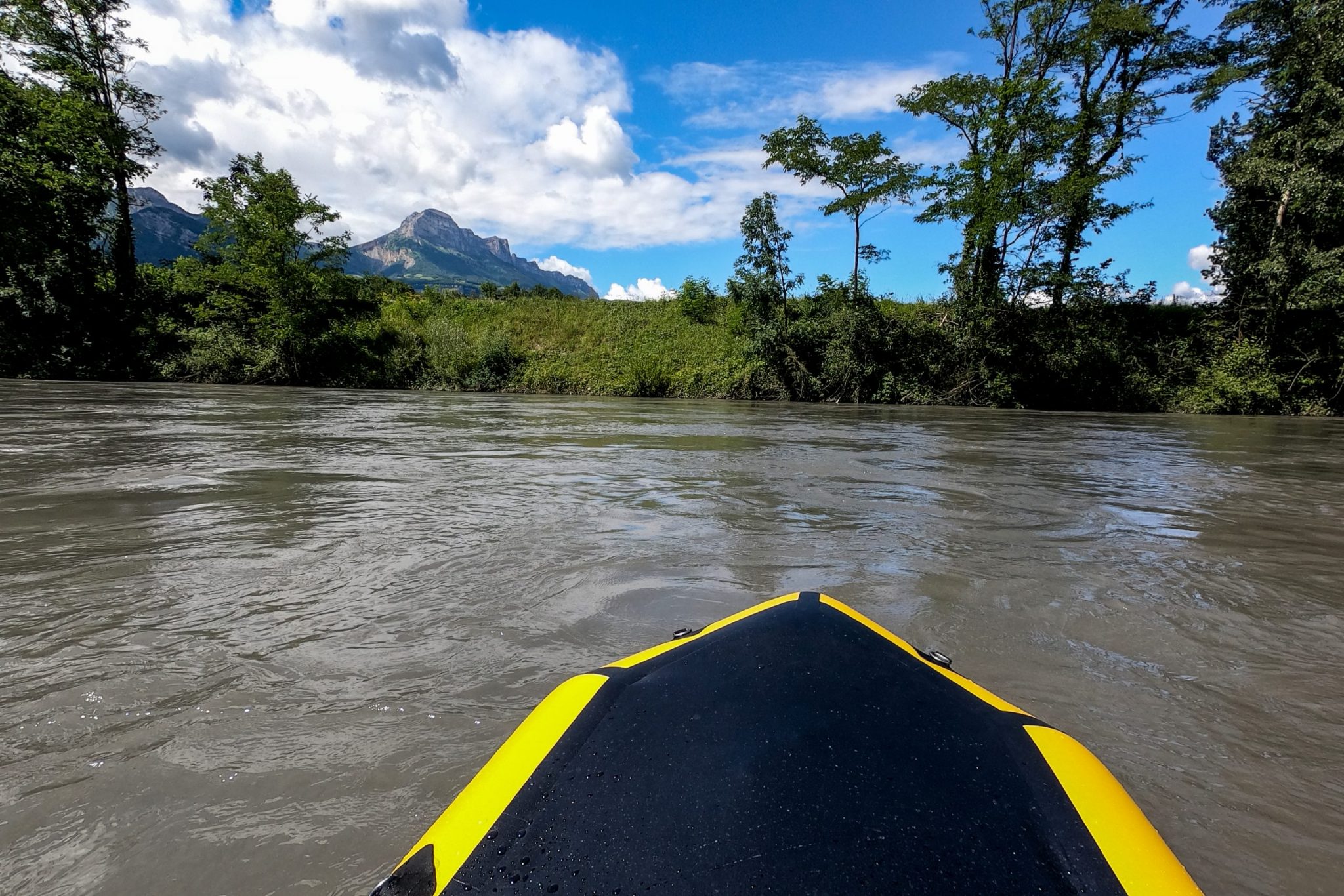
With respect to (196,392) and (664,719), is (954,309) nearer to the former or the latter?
(664,719)

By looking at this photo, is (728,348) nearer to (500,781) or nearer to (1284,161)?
(1284,161)

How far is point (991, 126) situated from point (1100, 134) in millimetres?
4200

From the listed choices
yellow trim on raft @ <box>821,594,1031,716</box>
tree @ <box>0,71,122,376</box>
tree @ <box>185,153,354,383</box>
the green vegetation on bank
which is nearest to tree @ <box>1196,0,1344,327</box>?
the green vegetation on bank

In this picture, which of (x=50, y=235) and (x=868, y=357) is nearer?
(x=868, y=357)

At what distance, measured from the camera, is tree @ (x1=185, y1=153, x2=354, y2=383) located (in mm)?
20656

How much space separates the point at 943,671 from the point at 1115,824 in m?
0.43

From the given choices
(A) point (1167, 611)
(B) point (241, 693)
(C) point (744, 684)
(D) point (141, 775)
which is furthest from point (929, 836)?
(A) point (1167, 611)

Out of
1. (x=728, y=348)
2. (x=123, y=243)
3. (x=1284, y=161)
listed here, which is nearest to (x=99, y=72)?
(x=123, y=243)

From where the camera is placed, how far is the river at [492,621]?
123cm

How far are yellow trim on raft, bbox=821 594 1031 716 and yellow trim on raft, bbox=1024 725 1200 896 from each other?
103 millimetres

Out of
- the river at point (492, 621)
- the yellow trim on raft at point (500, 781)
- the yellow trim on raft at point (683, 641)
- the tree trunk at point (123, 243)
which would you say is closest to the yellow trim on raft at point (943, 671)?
the yellow trim on raft at point (683, 641)

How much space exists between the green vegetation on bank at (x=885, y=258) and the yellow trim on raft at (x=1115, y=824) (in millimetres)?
17839

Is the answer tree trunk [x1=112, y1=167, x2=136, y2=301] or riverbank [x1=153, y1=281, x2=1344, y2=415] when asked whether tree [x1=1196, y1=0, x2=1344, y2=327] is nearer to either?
riverbank [x1=153, y1=281, x2=1344, y2=415]

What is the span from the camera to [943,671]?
1.30 metres
